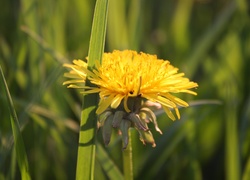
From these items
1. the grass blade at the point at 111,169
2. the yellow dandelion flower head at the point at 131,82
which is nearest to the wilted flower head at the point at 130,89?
the yellow dandelion flower head at the point at 131,82

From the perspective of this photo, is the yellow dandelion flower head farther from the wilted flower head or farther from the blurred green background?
the blurred green background

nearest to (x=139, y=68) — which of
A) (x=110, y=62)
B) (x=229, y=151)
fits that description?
(x=110, y=62)

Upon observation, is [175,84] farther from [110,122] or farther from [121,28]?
[121,28]

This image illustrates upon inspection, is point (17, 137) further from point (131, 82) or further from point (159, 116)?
point (159, 116)

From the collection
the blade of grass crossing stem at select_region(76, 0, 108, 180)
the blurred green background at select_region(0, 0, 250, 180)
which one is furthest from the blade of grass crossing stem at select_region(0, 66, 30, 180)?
the blurred green background at select_region(0, 0, 250, 180)

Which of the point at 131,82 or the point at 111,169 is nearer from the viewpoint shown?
the point at 131,82

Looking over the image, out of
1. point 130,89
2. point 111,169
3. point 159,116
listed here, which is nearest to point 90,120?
point 130,89
